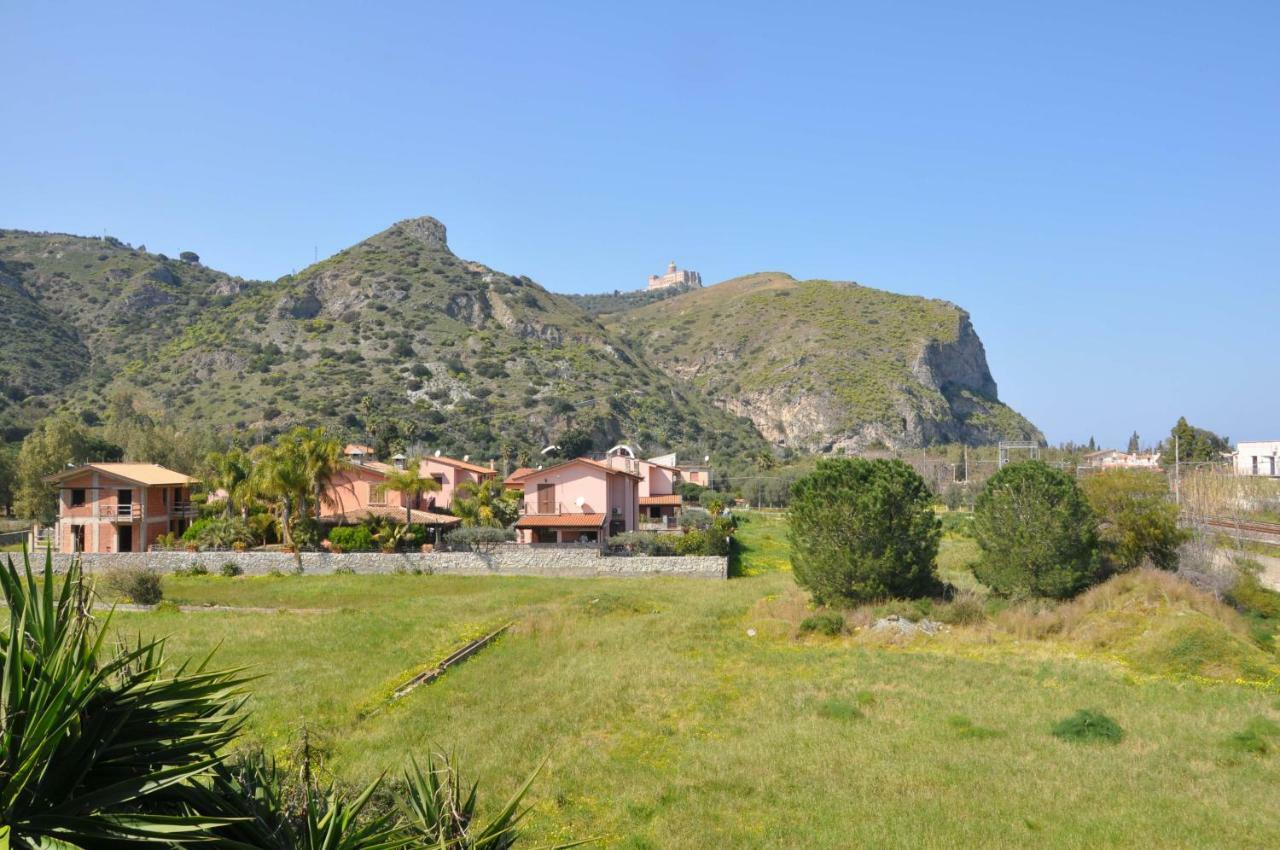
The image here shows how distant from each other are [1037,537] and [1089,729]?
670 inches

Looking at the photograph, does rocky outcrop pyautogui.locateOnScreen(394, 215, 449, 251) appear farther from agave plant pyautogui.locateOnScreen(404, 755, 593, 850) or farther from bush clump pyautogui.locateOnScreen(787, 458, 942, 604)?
agave plant pyautogui.locateOnScreen(404, 755, 593, 850)

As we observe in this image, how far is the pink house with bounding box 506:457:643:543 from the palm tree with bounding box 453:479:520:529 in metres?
1.30

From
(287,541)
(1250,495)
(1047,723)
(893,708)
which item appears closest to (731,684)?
(893,708)

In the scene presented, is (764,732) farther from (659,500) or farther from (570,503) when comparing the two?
(659,500)

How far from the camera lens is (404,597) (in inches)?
1593

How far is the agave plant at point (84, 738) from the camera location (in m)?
5.27

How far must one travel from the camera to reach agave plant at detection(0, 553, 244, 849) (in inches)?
207

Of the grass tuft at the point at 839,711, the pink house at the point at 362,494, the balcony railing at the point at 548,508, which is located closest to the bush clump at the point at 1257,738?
the grass tuft at the point at 839,711

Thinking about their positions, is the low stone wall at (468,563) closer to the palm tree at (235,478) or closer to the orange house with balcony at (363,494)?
the palm tree at (235,478)

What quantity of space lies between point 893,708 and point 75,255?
19713 cm

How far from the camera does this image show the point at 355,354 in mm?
132750

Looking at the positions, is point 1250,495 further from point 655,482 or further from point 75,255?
point 75,255

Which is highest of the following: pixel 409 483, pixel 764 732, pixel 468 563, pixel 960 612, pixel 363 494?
pixel 409 483

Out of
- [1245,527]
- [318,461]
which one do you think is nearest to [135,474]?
[318,461]
